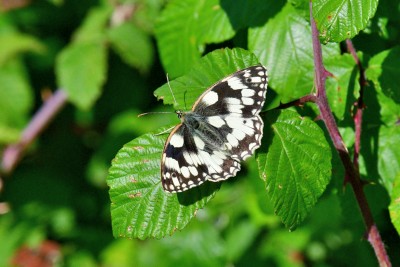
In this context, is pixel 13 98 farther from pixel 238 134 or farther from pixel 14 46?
pixel 238 134

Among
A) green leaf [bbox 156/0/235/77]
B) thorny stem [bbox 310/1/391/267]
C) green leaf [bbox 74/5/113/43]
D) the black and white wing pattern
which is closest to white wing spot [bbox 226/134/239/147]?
the black and white wing pattern

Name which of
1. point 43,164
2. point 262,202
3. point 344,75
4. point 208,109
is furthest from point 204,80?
point 43,164

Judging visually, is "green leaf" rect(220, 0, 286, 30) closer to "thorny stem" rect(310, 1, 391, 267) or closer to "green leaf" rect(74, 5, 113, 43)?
"thorny stem" rect(310, 1, 391, 267)

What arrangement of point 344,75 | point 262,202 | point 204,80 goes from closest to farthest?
point 204,80
point 344,75
point 262,202

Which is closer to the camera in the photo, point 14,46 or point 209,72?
point 209,72

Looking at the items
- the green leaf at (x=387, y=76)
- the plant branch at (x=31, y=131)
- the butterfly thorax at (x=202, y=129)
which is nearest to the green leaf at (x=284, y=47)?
the green leaf at (x=387, y=76)

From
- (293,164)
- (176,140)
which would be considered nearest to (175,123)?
(176,140)

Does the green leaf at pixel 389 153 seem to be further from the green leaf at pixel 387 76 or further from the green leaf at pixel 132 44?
the green leaf at pixel 132 44

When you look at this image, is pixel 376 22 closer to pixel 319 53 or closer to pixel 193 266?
pixel 319 53
